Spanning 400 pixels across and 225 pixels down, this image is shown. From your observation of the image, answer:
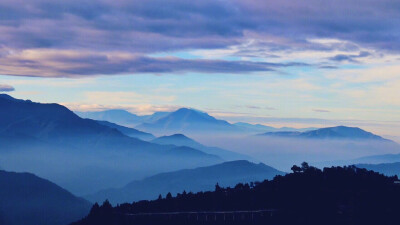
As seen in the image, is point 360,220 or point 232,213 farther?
point 232,213

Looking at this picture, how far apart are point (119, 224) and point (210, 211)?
2946 centimetres

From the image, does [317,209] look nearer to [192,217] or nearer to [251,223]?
[251,223]

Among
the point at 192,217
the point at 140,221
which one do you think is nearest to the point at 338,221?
the point at 192,217

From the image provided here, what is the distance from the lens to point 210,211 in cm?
19812

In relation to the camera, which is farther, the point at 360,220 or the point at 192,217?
the point at 192,217

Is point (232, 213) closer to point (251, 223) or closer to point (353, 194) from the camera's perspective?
point (251, 223)

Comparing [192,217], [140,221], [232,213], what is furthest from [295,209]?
[140,221]

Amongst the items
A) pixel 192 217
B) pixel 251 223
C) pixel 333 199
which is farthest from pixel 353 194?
pixel 192 217

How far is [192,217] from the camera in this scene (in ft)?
640

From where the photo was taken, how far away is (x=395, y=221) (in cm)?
17438

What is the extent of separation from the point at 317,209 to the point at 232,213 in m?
27.1

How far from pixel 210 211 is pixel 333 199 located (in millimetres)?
39337

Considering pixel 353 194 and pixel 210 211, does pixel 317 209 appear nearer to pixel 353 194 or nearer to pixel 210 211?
pixel 353 194

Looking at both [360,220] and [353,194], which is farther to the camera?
[353,194]
